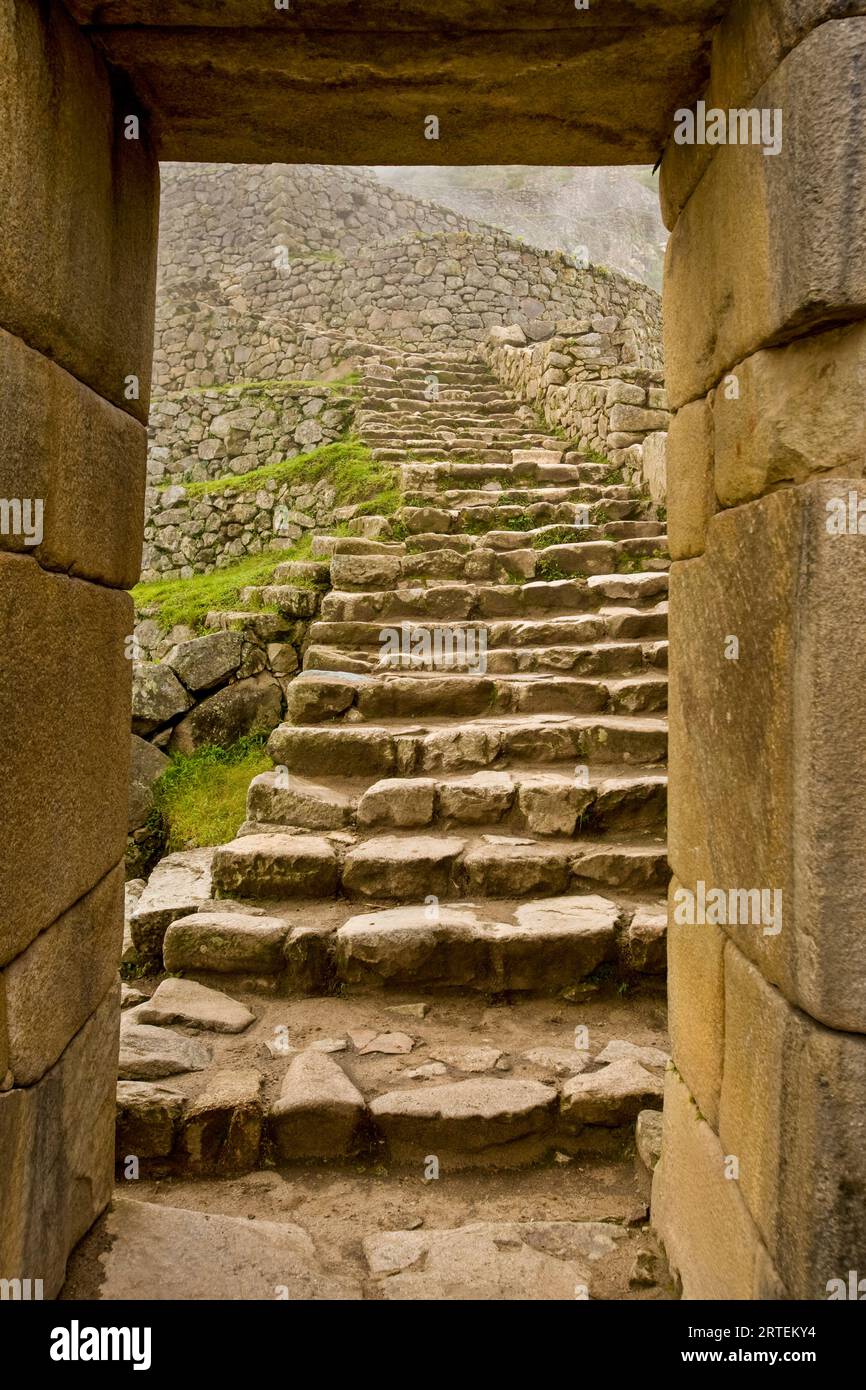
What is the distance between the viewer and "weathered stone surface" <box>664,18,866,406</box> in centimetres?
137

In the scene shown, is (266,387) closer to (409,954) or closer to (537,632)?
(537,632)

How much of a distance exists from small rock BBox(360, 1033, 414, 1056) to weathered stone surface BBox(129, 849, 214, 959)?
110 cm

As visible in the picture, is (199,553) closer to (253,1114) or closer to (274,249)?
(253,1114)

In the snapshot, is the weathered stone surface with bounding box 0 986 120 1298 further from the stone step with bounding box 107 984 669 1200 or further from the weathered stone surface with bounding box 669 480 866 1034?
the weathered stone surface with bounding box 669 480 866 1034

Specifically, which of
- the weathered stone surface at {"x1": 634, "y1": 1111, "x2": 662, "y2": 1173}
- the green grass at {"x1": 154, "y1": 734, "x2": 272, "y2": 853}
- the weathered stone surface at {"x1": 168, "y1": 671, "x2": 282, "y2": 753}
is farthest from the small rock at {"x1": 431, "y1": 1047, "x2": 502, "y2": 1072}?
the weathered stone surface at {"x1": 168, "y1": 671, "x2": 282, "y2": 753}

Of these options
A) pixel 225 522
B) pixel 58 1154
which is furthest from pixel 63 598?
pixel 225 522

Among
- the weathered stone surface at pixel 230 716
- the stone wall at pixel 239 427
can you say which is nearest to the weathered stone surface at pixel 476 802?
the weathered stone surface at pixel 230 716

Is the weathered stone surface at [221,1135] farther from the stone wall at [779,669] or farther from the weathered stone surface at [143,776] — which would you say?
the weathered stone surface at [143,776]

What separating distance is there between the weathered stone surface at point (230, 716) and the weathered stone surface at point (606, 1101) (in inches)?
170

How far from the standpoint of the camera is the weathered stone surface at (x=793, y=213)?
4.49ft

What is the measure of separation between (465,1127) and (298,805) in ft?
6.83

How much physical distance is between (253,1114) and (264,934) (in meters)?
0.93
